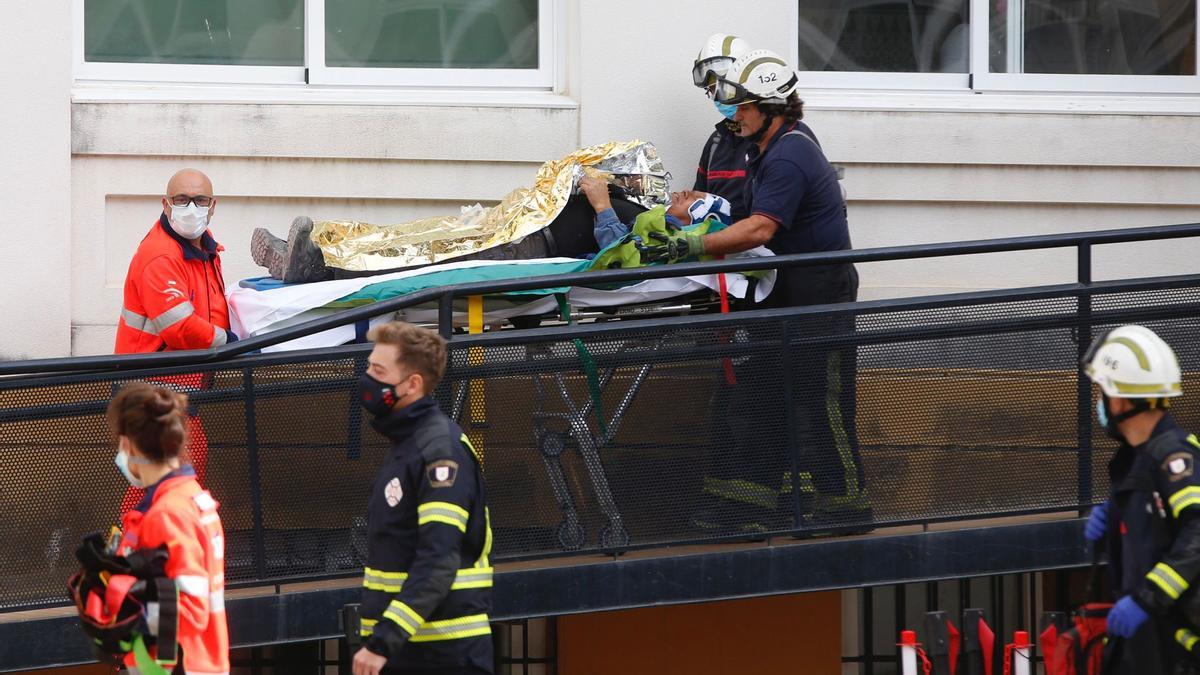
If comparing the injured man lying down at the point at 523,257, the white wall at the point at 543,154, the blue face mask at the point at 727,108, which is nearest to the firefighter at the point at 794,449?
the injured man lying down at the point at 523,257

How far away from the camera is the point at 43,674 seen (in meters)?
6.41

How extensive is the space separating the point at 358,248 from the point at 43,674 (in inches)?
88.2

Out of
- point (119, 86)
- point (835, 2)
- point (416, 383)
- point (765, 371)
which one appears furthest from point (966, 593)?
point (119, 86)

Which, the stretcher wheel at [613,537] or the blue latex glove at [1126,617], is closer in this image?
the blue latex glove at [1126,617]

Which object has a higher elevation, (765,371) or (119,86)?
(119,86)

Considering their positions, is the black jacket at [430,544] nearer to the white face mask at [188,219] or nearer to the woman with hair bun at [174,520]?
the woman with hair bun at [174,520]

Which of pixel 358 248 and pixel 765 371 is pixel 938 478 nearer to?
pixel 765 371

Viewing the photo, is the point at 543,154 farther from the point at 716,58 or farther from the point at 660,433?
the point at 660,433

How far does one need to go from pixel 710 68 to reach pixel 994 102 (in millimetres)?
2100

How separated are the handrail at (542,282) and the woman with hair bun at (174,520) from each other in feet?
4.24

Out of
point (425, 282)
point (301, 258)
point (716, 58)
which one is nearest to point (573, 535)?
point (425, 282)

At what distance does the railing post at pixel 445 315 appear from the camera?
5.80m

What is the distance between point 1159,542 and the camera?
4625 mm

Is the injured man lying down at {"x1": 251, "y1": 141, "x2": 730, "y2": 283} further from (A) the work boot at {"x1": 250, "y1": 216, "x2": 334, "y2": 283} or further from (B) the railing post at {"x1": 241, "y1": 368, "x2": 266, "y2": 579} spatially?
(B) the railing post at {"x1": 241, "y1": 368, "x2": 266, "y2": 579}
